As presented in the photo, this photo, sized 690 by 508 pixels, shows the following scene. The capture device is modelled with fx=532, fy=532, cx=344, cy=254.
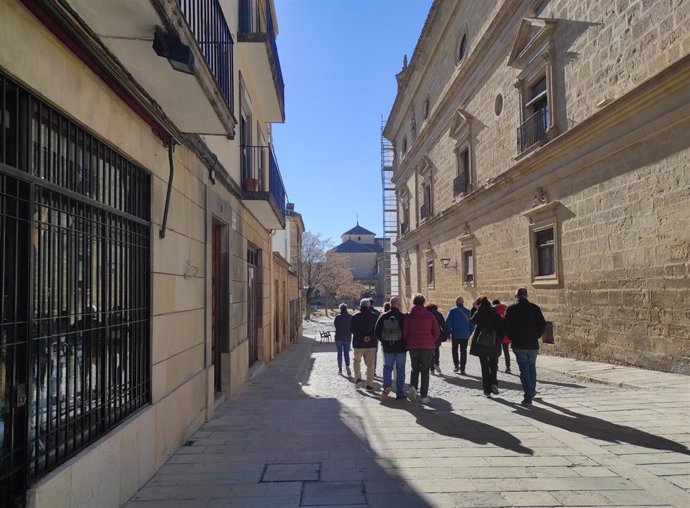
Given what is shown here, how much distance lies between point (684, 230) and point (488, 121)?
30.9ft

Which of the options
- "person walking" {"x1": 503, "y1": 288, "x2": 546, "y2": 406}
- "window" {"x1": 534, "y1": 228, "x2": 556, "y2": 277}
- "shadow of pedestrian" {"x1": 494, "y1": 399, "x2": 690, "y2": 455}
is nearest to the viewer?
"shadow of pedestrian" {"x1": 494, "y1": 399, "x2": 690, "y2": 455}

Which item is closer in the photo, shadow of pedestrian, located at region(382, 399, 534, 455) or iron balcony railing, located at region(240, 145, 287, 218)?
shadow of pedestrian, located at region(382, 399, 534, 455)

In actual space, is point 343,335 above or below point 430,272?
below

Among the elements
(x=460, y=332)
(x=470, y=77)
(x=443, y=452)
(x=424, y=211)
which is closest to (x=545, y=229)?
(x=460, y=332)

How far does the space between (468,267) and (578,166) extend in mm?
8231

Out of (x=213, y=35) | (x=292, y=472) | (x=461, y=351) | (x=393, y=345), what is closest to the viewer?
(x=292, y=472)

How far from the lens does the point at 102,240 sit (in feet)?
12.2

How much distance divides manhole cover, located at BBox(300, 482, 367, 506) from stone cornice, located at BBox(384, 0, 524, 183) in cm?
1378

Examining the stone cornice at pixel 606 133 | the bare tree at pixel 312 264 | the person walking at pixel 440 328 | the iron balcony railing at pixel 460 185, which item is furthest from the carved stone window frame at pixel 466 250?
the bare tree at pixel 312 264

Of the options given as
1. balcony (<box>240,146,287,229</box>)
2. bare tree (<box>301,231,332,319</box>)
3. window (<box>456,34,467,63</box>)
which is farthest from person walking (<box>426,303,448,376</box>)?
bare tree (<box>301,231,332,319</box>)

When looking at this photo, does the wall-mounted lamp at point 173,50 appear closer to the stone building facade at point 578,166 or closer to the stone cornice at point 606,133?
the stone cornice at point 606,133

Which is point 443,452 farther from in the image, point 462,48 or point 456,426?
point 462,48

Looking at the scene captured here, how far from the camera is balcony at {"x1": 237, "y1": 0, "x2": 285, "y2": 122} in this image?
29.5 feet

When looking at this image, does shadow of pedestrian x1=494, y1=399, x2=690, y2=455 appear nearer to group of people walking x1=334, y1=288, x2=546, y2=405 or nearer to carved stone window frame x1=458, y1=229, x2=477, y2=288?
group of people walking x1=334, y1=288, x2=546, y2=405
